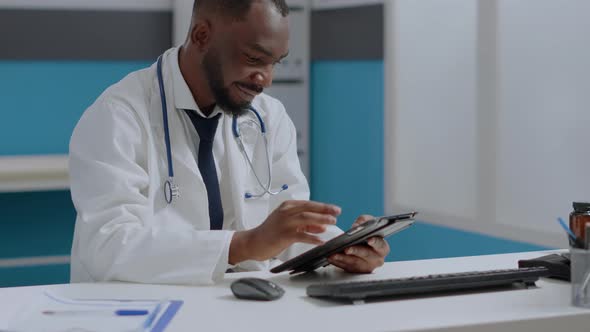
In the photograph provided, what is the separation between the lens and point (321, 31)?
4566 millimetres

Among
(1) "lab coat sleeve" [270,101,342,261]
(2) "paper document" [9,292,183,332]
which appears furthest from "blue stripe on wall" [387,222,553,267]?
(2) "paper document" [9,292,183,332]

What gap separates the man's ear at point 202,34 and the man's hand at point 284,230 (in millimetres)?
533

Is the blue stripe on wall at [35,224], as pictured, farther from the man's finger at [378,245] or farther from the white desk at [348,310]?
the man's finger at [378,245]

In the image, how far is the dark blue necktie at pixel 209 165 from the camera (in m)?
1.97

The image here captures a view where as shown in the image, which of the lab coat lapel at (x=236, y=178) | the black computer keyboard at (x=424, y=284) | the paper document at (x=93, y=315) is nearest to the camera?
the paper document at (x=93, y=315)

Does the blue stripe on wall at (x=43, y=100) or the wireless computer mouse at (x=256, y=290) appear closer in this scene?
the wireless computer mouse at (x=256, y=290)

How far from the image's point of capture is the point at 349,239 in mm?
1521

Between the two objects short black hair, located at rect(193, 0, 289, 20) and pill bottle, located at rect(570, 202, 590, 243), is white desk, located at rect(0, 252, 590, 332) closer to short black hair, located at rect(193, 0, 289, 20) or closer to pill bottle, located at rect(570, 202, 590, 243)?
pill bottle, located at rect(570, 202, 590, 243)

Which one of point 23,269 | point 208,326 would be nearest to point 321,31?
point 23,269

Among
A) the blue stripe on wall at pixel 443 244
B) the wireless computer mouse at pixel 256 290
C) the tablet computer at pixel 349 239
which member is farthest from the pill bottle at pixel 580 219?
the blue stripe on wall at pixel 443 244

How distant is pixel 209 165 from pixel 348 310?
0.76 meters

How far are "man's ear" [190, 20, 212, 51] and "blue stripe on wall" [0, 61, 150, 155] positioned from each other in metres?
2.13

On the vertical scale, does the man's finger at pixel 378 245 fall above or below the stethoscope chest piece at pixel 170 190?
below

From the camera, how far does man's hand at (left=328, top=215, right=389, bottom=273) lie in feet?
5.26
